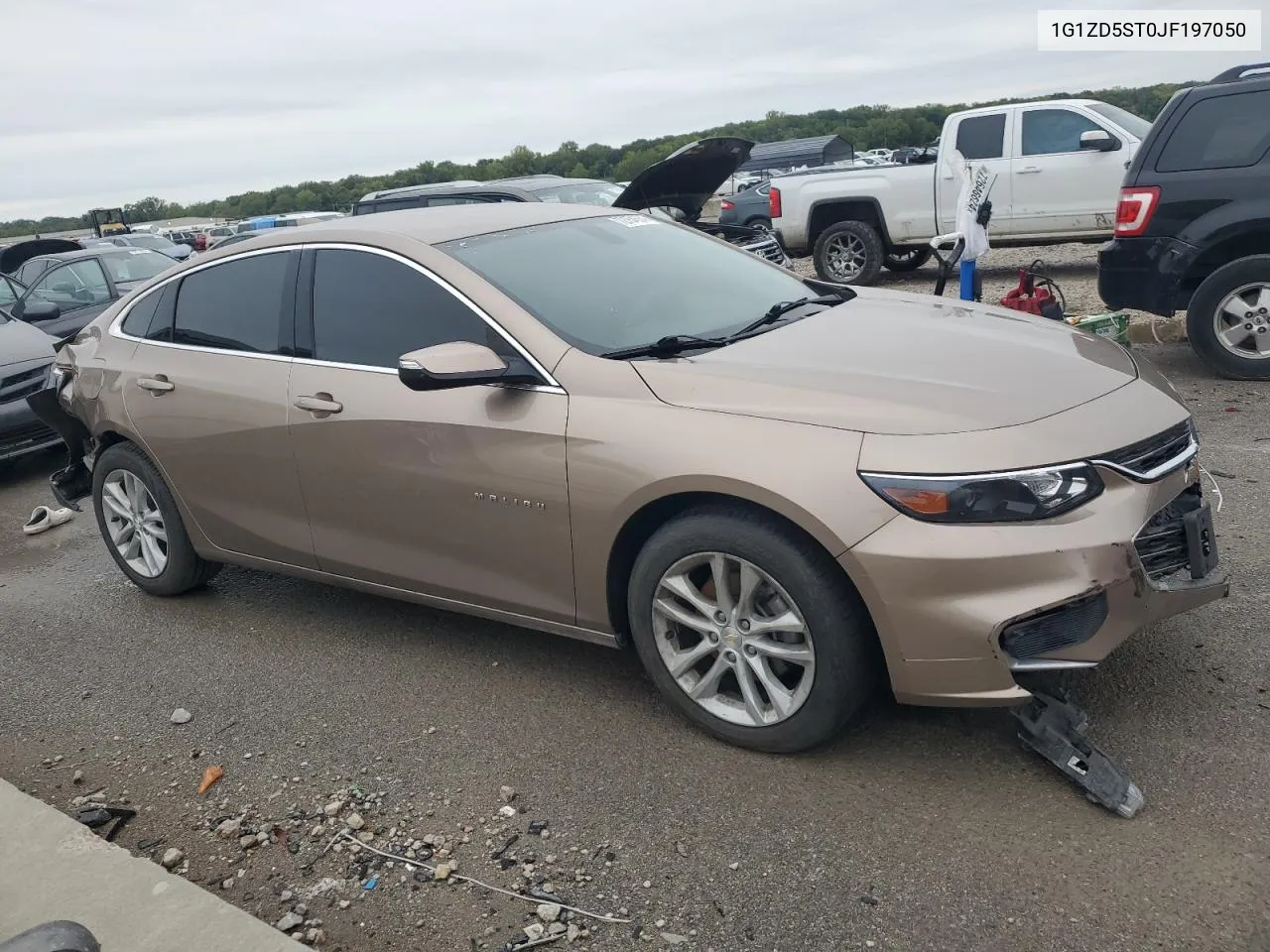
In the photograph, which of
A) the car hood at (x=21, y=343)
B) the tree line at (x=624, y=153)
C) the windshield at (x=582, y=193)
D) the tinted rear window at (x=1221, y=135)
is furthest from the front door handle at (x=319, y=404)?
the tree line at (x=624, y=153)

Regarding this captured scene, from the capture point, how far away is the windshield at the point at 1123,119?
11.9 m

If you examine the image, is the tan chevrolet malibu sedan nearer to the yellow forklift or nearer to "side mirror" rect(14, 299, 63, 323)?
"side mirror" rect(14, 299, 63, 323)

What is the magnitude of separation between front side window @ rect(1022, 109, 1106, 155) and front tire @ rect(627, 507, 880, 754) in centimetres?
1049

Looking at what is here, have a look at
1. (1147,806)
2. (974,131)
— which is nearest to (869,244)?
(974,131)

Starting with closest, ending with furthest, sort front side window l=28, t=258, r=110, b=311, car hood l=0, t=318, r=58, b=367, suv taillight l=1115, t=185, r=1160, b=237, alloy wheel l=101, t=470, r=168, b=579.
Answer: alloy wheel l=101, t=470, r=168, b=579 < suv taillight l=1115, t=185, r=1160, b=237 < car hood l=0, t=318, r=58, b=367 < front side window l=28, t=258, r=110, b=311

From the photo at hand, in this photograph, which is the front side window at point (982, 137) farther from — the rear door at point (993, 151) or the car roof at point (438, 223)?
the car roof at point (438, 223)

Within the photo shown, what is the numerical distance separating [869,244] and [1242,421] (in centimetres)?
748

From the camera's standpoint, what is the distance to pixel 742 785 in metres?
3.23

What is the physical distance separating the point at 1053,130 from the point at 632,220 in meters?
9.07

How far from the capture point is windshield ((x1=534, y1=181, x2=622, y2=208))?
11953 millimetres

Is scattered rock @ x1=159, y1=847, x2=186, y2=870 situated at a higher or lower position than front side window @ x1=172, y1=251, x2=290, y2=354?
lower

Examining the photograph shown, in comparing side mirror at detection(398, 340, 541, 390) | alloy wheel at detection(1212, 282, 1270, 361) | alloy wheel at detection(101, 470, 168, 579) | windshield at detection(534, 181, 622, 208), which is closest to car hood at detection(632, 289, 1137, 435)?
side mirror at detection(398, 340, 541, 390)

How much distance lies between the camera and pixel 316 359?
4195 mm

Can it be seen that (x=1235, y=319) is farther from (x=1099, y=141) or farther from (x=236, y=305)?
(x=236, y=305)
